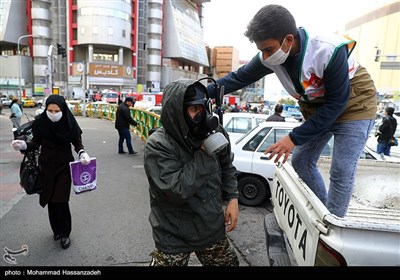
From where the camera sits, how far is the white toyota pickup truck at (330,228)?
119cm

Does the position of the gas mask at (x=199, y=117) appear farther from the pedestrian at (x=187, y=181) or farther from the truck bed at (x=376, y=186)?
the truck bed at (x=376, y=186)

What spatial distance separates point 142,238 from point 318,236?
2779 mm

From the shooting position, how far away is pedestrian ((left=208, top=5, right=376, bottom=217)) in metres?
1.66

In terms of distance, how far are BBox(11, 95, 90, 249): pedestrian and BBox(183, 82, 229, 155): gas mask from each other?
2137 mm

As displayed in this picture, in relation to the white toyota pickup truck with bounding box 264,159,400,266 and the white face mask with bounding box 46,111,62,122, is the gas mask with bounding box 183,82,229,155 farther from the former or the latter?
the white face mask with bounding box 46,111,62,122

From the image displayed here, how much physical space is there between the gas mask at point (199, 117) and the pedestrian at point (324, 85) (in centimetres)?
38

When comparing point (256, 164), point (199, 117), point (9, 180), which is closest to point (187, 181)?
point (199, 117)

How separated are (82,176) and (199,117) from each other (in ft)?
7.71

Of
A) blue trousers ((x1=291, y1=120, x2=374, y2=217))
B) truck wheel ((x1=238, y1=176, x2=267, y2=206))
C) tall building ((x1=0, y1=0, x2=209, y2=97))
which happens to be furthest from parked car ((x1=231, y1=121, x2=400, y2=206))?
tall building ((x1=0, y1=0, x2=209, y2=97))

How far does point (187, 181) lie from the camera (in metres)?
1.66

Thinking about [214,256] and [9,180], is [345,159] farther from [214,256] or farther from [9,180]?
[9,180]

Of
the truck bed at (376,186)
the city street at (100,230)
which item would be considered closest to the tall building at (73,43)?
the city street at (100,230)
